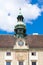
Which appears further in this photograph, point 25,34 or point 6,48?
point 25,34

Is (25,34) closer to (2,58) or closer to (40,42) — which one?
(40,42)

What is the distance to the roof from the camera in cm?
5784

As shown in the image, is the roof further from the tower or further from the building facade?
the tower

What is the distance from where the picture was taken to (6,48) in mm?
57062

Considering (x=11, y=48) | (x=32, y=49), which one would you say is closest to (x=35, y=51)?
(x=32, y=49)

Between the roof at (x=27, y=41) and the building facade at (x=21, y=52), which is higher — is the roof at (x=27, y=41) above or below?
above

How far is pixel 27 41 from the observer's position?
5947cm

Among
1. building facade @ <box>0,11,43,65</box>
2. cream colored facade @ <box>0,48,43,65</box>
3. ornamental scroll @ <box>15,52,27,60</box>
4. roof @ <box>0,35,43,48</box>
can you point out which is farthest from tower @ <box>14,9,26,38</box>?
ornamental scroll @ <box>15,52,27,60</box>

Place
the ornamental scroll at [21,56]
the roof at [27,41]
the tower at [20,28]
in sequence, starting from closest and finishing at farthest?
the ornamental scroll at [21,56] → the roof at [27,41] → the tower at [20,28]

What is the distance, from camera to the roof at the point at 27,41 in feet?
190

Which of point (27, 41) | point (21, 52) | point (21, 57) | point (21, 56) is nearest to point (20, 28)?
point (27, 41)

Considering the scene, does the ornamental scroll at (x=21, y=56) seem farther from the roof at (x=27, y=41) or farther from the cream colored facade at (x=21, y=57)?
the roof at (x=27, y=41)

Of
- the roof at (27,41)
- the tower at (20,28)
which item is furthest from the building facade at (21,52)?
the tower at (20,28)

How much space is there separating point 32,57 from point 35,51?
4.90 feet
